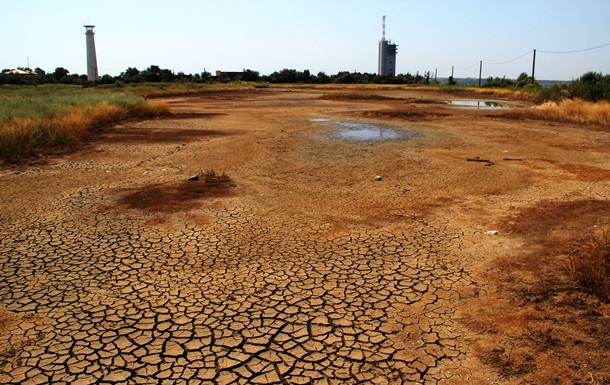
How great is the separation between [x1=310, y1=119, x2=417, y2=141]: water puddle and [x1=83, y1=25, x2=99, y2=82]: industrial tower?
7095cm

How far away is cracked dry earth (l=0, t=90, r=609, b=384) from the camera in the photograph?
3.08m

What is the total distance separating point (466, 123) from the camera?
727 inches

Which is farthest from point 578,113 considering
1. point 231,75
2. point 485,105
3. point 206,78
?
point 231,75

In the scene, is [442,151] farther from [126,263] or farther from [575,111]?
[575,111]

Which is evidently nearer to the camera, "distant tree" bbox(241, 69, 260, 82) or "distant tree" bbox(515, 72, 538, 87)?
"distant tree" bbox(515, 72, 538, 87)

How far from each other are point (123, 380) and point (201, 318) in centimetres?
81

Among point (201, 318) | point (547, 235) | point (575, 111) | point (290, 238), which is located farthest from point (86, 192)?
point (575, 111)

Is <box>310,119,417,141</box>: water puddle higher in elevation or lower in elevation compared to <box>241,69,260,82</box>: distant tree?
lower

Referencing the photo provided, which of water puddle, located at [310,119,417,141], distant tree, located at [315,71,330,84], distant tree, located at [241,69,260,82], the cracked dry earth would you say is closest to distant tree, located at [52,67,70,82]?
distant tree, located at [241,69,260,82]

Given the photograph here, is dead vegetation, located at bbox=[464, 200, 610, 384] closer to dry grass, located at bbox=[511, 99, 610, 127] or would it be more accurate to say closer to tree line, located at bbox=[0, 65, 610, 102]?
dry grass, located at bbox=[511, 99, 610, 127]

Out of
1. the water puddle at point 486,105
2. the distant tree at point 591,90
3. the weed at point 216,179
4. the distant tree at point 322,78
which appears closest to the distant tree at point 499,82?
the distant tree at point 322,78

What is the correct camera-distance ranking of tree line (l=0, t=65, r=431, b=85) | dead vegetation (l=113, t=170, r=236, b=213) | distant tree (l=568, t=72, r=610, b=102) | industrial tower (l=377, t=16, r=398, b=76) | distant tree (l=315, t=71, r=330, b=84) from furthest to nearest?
industrial tower (l=377, t=16, r=398, b=76) < distant tree (l=315, t=71, r=330, b=84) < tree line (l=0, t=65, r=431, b=85) < distant tree (l=568, t=72, r=610, b=102) < dead vegetation (l=113, t=170, r=236, b=213)

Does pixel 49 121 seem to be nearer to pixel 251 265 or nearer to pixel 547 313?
pixel 251 265

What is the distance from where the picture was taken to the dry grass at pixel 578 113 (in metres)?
17.6
